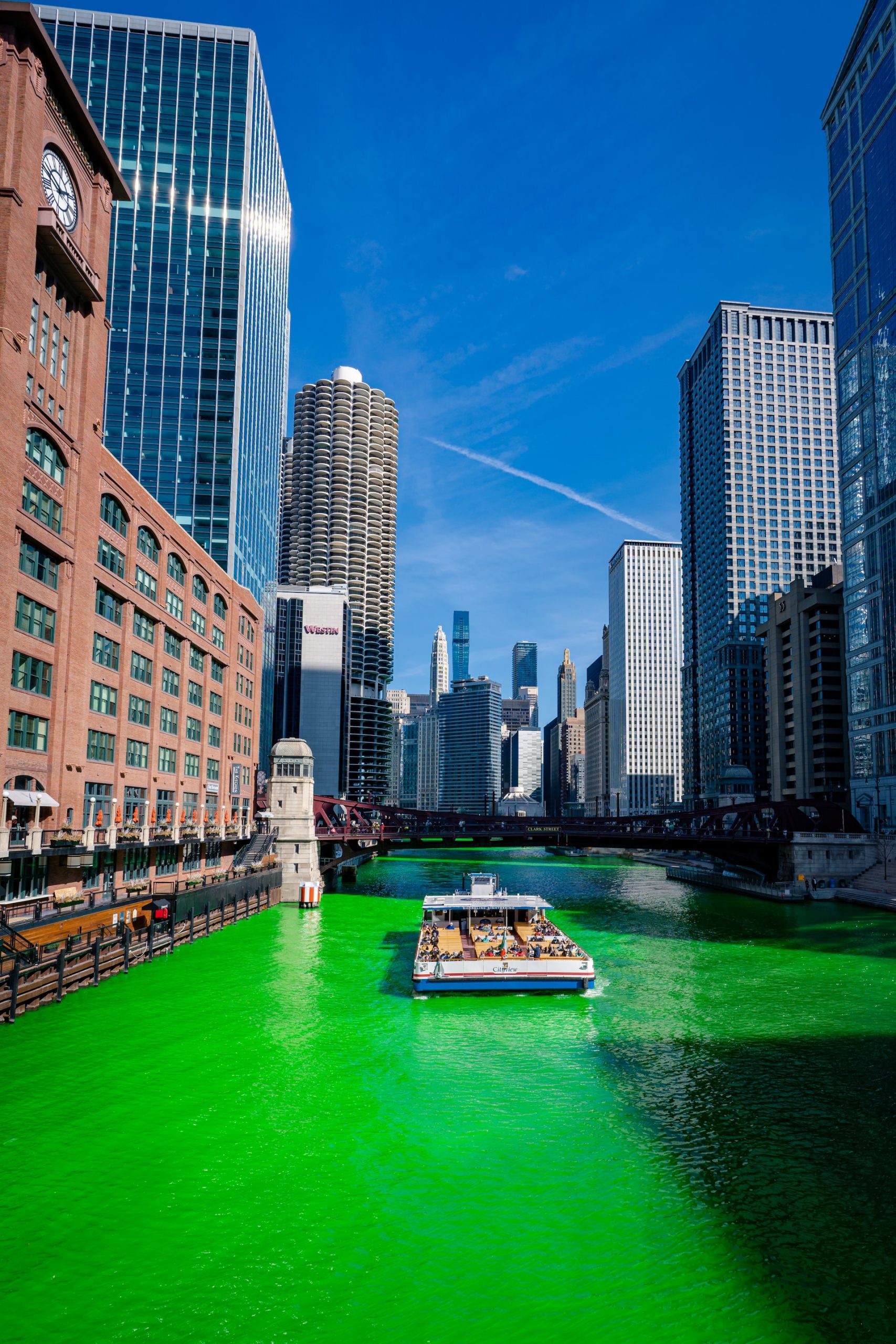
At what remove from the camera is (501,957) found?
4575 cm

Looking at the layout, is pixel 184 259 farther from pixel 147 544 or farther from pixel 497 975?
pixel 497 975

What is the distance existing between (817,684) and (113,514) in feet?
463

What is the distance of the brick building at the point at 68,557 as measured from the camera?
142ft

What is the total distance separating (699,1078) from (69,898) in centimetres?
3239

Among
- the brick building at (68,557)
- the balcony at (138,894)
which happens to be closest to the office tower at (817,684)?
the balcony at (138,894)

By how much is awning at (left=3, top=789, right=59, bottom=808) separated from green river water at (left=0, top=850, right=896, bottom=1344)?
947 cm

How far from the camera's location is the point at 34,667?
46031 millimetres

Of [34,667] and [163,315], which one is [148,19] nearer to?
[163,315]

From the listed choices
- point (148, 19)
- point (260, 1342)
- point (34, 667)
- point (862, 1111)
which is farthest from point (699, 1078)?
point (148, 19)

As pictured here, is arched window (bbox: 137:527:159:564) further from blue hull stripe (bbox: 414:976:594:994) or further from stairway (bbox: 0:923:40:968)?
blue hull stripe (bbox: 414:976:594:994)

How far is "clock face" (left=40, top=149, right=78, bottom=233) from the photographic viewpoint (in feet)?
159

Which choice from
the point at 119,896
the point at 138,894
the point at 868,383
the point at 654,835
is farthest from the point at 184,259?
the point at 119,896

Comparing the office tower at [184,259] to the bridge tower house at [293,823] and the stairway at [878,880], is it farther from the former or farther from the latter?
the stairway at [878,880]

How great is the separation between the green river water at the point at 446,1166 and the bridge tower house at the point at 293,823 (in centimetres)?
4311
